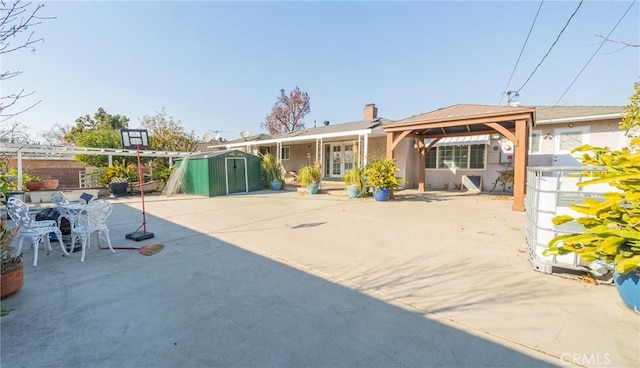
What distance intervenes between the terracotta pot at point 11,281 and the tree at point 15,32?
166 centimetres

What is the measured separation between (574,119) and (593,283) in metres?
10.7

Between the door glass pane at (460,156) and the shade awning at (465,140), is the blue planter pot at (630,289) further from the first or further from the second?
the door glass pane at (460,156)

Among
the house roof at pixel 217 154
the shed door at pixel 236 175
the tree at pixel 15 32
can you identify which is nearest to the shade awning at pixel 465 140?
the shed door at pixel 236 175

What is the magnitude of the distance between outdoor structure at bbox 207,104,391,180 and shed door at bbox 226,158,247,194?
8.61ft

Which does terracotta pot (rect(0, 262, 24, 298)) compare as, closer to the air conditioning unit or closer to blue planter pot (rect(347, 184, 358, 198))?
blue planter pot (rect(347, 184, 358, 198))

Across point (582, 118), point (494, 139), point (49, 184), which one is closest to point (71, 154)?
point (49, 184)

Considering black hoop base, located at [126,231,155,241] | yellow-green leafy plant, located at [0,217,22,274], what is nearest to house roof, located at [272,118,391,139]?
black hoop base, located at [126,231,155,241]

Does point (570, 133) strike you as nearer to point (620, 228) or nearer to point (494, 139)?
point (494, 139)

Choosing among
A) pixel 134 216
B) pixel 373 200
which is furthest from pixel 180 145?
pixel 373 200

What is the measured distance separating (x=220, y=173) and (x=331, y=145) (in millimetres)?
7084

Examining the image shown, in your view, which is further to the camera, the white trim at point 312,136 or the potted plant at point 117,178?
the potted plant at point 117,178

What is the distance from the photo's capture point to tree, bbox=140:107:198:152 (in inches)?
818

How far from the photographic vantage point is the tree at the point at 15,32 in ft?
8.19

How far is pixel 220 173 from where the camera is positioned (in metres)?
13.0
